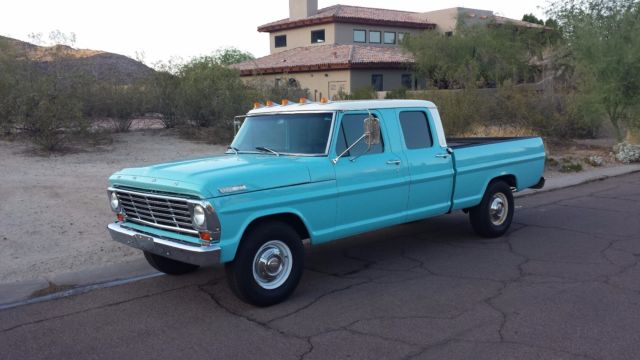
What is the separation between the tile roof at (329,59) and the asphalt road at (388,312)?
31438 millimetres

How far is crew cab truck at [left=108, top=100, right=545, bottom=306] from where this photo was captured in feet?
17.7

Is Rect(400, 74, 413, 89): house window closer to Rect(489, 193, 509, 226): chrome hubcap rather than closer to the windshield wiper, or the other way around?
Rect(489, 193, 509, 226): chrome hubcap

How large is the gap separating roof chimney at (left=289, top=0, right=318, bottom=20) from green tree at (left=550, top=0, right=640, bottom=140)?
29902 mm

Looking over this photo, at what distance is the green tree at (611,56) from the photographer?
17.4 m

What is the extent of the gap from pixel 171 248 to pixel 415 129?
3.38m

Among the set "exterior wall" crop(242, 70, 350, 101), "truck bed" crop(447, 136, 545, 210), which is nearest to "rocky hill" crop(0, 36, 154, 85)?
"truck bed" crop(447, 136, 545, 210)

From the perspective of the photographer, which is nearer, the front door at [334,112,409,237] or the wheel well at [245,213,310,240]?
the wheel well at [245,213,310,240]

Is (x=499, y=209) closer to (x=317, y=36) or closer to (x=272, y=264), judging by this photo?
(x=272, y=264)

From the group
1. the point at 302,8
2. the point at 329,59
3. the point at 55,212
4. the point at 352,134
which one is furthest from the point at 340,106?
the point at 302,8

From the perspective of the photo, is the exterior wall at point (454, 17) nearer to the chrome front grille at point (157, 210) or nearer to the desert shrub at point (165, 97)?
the desert shrub at point (165, 97)

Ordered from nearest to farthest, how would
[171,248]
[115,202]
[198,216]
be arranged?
[198,216] → [171,248] → [115,202]

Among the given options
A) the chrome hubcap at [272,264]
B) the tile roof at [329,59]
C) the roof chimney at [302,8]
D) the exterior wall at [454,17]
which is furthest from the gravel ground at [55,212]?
the roof chimney at [302,8]

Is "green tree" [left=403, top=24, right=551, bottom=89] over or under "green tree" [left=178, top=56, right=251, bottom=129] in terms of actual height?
over

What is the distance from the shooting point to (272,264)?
5715 millimetres
